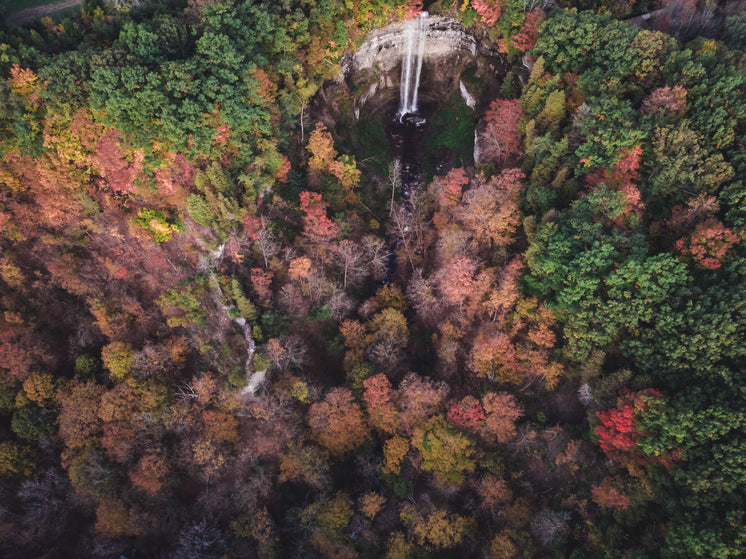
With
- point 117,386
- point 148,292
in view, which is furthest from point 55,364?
point 148,292

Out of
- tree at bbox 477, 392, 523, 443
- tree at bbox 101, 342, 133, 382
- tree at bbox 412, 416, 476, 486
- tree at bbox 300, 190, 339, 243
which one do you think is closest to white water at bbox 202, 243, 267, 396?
tree at bbox 300, 190, 339, 243

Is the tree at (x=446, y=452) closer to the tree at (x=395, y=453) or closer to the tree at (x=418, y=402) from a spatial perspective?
the tree at (x=418, y=402)

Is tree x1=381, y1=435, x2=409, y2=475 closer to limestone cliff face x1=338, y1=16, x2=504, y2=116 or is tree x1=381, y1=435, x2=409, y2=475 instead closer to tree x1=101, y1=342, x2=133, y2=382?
tree x1=101, y1=342, x2=133, y2=382

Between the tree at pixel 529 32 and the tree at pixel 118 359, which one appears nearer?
the tree at pixel 118 359

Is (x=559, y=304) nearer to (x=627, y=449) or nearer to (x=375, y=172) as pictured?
(x=627, y=449)

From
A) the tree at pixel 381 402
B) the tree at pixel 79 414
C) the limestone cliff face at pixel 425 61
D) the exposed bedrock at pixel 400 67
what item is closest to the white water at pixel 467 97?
the exposed bedrock at pixel 400 67

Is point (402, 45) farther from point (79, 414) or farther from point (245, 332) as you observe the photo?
point (79, 414)
